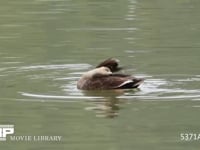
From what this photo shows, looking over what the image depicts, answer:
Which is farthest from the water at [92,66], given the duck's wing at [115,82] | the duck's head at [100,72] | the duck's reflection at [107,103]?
the duck's head at [100,72]

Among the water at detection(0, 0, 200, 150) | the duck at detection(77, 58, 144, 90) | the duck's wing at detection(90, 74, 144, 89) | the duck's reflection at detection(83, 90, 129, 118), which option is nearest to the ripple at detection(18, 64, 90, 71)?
the water at detection(0, 0, 200, 150)

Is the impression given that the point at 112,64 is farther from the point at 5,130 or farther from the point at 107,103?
the point at 5,130

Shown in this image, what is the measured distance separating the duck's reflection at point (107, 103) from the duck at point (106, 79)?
0.09 metres

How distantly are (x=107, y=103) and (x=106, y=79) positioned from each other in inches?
29.7

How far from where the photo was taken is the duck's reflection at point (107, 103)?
13.2 m

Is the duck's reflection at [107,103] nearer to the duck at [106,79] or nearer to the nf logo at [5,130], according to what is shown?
the duck at [106,79]

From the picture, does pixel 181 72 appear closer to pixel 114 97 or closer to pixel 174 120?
pixel 114 97

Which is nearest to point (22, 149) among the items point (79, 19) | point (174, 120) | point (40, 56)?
point (174, 120)

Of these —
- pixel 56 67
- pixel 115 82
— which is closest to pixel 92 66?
pixel 56 67

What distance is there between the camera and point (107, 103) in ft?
45.2

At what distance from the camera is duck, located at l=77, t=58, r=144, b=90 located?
14297 mm

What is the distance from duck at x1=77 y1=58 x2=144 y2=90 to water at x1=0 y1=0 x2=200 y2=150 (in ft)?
0.47

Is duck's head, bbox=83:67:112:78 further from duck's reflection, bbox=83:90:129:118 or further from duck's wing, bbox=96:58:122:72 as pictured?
duck's reflection, bbox=83:90:129:118

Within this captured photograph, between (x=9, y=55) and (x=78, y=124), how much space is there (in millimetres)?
5701
